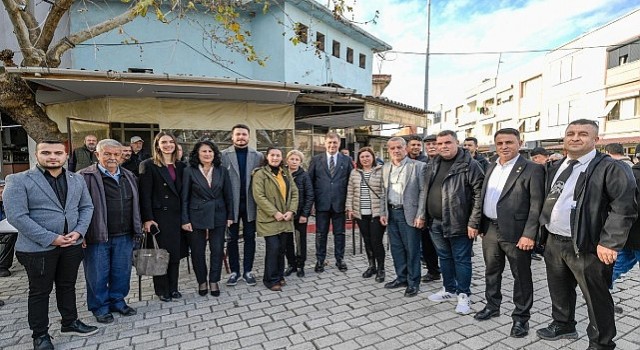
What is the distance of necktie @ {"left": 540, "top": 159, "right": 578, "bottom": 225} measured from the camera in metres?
2.77

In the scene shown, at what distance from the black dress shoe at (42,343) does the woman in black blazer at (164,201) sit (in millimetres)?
1133

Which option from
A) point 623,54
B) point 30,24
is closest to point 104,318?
point 30,24

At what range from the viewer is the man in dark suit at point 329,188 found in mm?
4730

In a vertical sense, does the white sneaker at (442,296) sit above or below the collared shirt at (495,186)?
below

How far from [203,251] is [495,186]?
3.34 m

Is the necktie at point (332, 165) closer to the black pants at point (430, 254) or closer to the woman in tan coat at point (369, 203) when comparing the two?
the woman in tan coat at point (369, 203)

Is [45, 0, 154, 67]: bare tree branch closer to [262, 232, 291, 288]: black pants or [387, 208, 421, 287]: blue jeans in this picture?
[262, 232, 291, 288]: black pants

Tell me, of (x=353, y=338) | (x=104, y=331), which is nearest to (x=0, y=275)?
(x=104, y=331)

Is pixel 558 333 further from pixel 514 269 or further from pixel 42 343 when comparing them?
pixel 42 343

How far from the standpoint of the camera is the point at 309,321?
3.40m

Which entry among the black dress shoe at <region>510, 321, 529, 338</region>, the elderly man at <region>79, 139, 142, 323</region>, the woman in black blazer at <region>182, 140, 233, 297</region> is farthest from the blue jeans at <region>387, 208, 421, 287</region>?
the elderly man at <region>79, 139, 142, 323</region>

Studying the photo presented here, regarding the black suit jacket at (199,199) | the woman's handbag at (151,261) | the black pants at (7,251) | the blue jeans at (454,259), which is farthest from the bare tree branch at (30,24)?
the blue jeans at (454,259)

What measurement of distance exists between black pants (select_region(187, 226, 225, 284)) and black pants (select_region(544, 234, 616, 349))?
11.4ft

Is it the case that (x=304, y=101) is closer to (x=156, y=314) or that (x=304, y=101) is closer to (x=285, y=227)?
(x=285, y=227)
